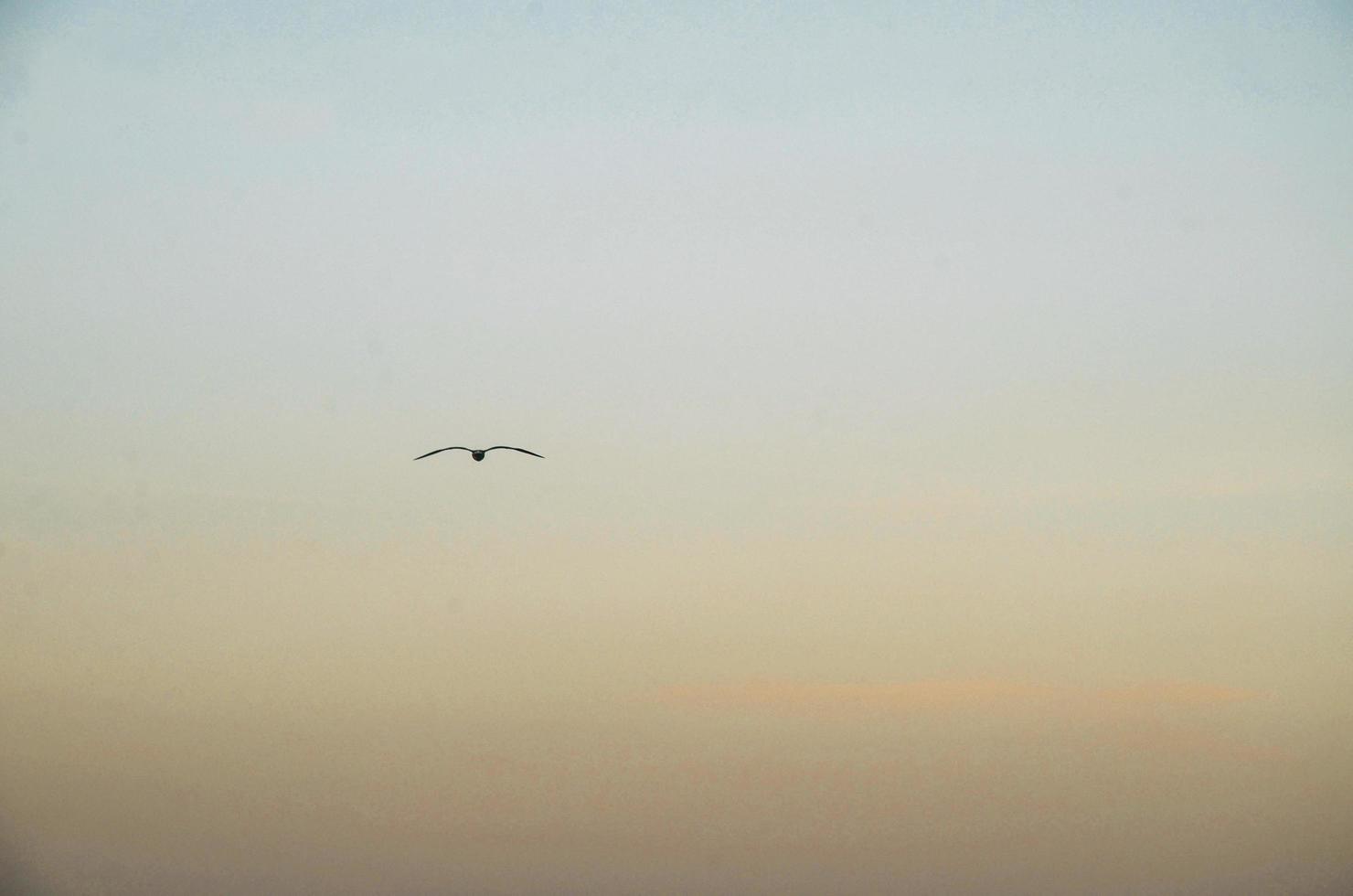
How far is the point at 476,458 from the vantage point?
97.7 meters
